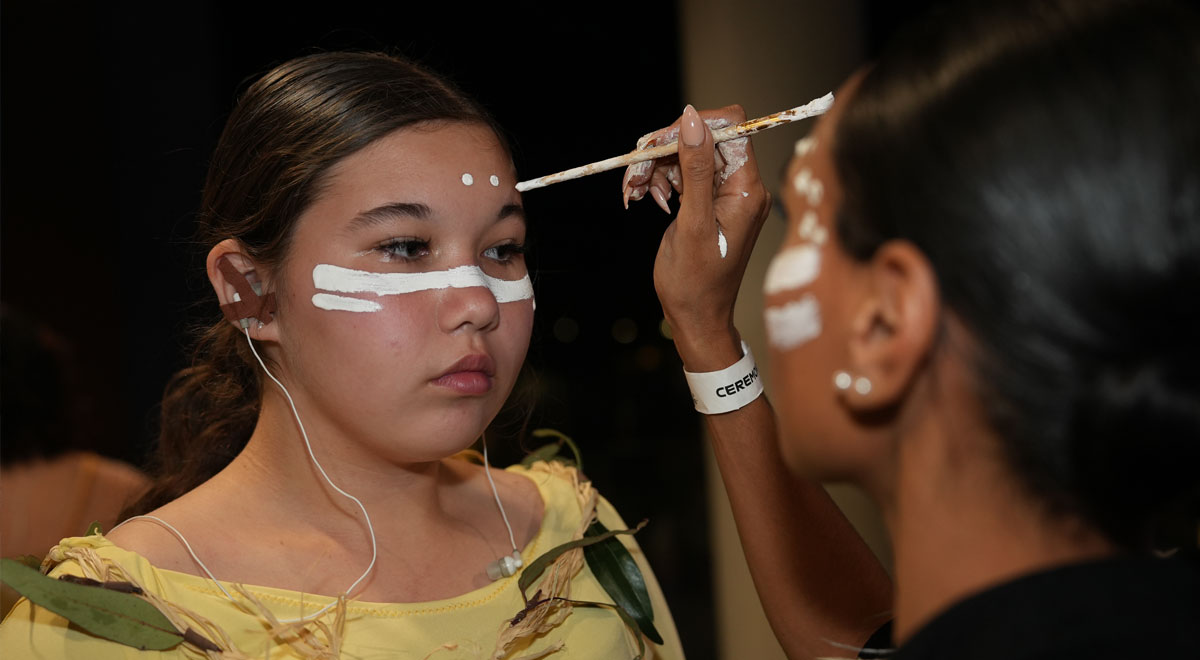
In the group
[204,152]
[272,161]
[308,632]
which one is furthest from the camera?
[204,152]

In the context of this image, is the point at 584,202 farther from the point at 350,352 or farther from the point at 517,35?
the point at 350,352

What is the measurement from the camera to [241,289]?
48.0 inches

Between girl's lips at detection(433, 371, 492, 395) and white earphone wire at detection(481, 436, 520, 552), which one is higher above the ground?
girl's lips at detection(433, 371, 492, 395)

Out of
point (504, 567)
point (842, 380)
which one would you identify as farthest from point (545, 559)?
point (842, 380)

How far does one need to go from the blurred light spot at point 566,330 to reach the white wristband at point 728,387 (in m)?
2.08

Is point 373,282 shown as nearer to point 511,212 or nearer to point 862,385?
point 511,212

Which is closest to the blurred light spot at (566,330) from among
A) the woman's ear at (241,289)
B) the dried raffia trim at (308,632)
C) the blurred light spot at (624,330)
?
the blurred light spot at (624,330)

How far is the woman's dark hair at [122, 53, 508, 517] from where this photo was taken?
119 centimetres

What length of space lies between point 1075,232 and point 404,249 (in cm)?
73

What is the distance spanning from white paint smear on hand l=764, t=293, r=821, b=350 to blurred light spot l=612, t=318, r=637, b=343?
96.3 inches

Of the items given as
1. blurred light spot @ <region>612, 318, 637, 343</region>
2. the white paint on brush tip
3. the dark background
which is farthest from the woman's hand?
blurred light spot @ <region>612, 318, 637, 343</region>

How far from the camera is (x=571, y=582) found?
1.27m

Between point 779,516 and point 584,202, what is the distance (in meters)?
1.98

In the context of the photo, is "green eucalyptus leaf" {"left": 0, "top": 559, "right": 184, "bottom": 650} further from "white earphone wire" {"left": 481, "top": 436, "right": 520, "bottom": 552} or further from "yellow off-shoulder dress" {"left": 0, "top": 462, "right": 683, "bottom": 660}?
"white earphone wire" {"left": 481, "top": 436, "right": 520, "bottom": 552}
